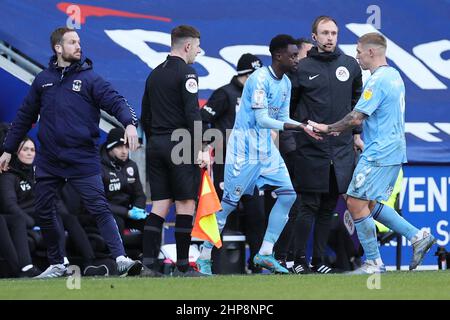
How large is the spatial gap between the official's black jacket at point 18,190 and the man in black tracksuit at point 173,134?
197 centimetres

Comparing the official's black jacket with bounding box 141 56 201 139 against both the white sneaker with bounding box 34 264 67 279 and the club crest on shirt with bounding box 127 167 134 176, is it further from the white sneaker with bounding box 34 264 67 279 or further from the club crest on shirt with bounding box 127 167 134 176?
the club crest on shirt with bounding box 127 167 134 176

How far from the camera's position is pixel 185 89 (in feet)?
34.8

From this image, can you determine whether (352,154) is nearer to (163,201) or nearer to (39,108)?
(163,201)

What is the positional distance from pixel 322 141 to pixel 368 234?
45.8 inches

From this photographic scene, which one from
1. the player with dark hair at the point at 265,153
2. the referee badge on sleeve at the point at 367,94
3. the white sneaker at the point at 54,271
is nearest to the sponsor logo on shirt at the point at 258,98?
the player with dark hair at the point at 265,153

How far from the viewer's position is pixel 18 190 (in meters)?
12.5

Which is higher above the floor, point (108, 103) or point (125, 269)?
point (108, 103)

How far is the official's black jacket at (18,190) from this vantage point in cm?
1230

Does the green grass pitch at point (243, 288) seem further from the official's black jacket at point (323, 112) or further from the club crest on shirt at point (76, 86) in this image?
the club crest on shirt at point (76, 86)

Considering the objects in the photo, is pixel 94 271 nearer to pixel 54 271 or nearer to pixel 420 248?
pixel 54 271

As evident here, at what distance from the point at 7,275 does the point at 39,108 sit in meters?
2.01

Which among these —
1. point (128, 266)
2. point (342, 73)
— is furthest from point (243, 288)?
point (342, 73)

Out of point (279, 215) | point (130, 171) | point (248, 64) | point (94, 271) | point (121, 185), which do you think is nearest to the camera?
point (279, 215)
